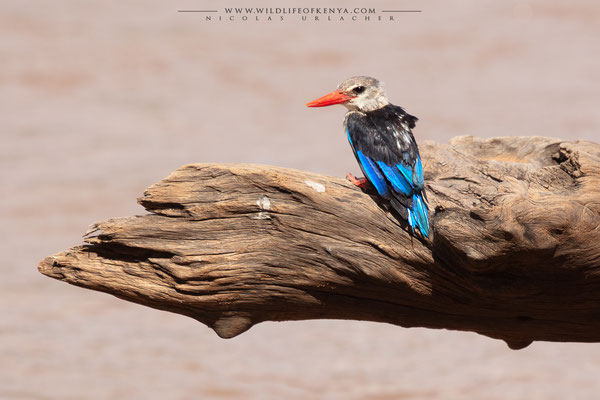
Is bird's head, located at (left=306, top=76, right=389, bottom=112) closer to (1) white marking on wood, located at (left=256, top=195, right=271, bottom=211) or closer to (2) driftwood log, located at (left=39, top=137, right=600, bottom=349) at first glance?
(2) driftwood log, located at (left=39, top=137, right=600, bottom=349)

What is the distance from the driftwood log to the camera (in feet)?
9.02

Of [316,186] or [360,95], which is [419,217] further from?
[360,95]

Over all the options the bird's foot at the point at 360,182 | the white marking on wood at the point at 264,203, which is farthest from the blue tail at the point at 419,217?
the white marking on wood at the point at 264,203

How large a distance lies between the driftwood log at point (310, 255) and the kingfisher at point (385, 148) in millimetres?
81

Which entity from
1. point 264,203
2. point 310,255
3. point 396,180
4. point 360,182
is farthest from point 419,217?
point 264,203

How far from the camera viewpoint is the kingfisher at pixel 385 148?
2816 millimetres

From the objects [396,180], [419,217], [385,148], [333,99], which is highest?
[333,99]

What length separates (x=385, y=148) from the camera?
2.98m

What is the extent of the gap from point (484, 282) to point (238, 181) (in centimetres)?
102

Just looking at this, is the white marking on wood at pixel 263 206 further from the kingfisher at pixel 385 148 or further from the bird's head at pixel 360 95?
the bird's head at pixel 360 95

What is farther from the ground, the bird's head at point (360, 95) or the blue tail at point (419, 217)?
the bird's head at point (360, 95)

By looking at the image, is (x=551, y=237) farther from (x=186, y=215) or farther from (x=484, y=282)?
(x=186, y=215)

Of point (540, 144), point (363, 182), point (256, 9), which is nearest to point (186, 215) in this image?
point (363, 182)

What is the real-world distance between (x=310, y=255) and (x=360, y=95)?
0.88 m
